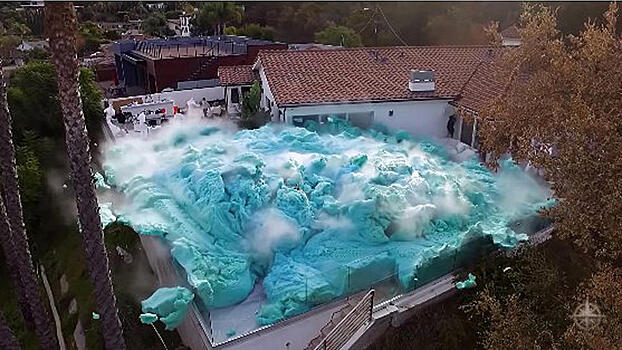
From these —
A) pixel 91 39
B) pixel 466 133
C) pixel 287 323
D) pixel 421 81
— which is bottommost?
pixel 287 323

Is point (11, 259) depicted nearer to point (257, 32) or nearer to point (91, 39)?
point (257, 32)

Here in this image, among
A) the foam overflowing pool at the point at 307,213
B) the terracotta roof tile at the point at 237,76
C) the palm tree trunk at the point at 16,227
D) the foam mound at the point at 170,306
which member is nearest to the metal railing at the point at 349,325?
the foam overflowing pool at the point at 307,213

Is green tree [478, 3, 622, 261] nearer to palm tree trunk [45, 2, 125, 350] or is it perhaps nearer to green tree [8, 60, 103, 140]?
palm tree trunk [45, 2, 125, 350]

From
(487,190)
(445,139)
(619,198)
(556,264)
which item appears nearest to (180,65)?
(445,139)

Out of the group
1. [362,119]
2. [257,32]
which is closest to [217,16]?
[257,32]

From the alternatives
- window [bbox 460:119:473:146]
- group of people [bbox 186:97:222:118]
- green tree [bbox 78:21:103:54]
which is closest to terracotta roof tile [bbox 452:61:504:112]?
window [bbox 460:119:473:146]

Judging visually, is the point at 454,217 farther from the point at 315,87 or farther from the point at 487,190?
the point at 315,87

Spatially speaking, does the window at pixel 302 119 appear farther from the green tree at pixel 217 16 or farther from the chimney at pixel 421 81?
the green tree at pixel 217 16
